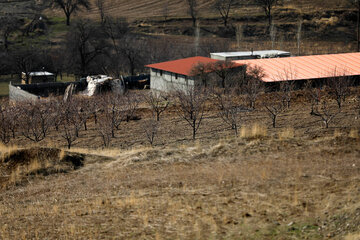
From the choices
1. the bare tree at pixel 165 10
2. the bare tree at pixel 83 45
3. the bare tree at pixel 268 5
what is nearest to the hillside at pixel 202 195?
the bare tree at pixel 83 45

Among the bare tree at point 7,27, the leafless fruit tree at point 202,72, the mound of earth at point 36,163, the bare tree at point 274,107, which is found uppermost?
the bare tree at point 7,27

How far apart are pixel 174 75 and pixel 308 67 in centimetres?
1092

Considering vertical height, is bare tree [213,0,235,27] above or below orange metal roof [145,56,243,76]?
above

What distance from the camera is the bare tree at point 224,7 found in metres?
86.9

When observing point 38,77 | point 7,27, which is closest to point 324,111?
point 38,77

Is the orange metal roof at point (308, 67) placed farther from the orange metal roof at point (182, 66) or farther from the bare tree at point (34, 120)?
the bare tree at point (34, 120)

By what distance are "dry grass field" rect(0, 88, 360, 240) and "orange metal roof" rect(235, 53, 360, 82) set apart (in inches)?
572

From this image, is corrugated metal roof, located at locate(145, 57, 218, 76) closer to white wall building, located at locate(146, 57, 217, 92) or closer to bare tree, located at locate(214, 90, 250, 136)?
white wall building, located at locate(146, 57, 217, 92)

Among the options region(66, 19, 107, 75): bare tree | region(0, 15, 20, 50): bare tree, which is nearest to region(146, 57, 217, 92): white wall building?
region(66, 19, 107, 75): bare tree

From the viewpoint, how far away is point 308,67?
40125 millimetres

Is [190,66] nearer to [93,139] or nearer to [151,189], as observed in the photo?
[93,139]

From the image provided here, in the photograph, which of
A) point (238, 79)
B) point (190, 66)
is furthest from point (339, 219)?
point (190, 66)

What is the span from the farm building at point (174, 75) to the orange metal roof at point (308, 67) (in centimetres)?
304

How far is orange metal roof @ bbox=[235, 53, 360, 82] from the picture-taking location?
3753cm
